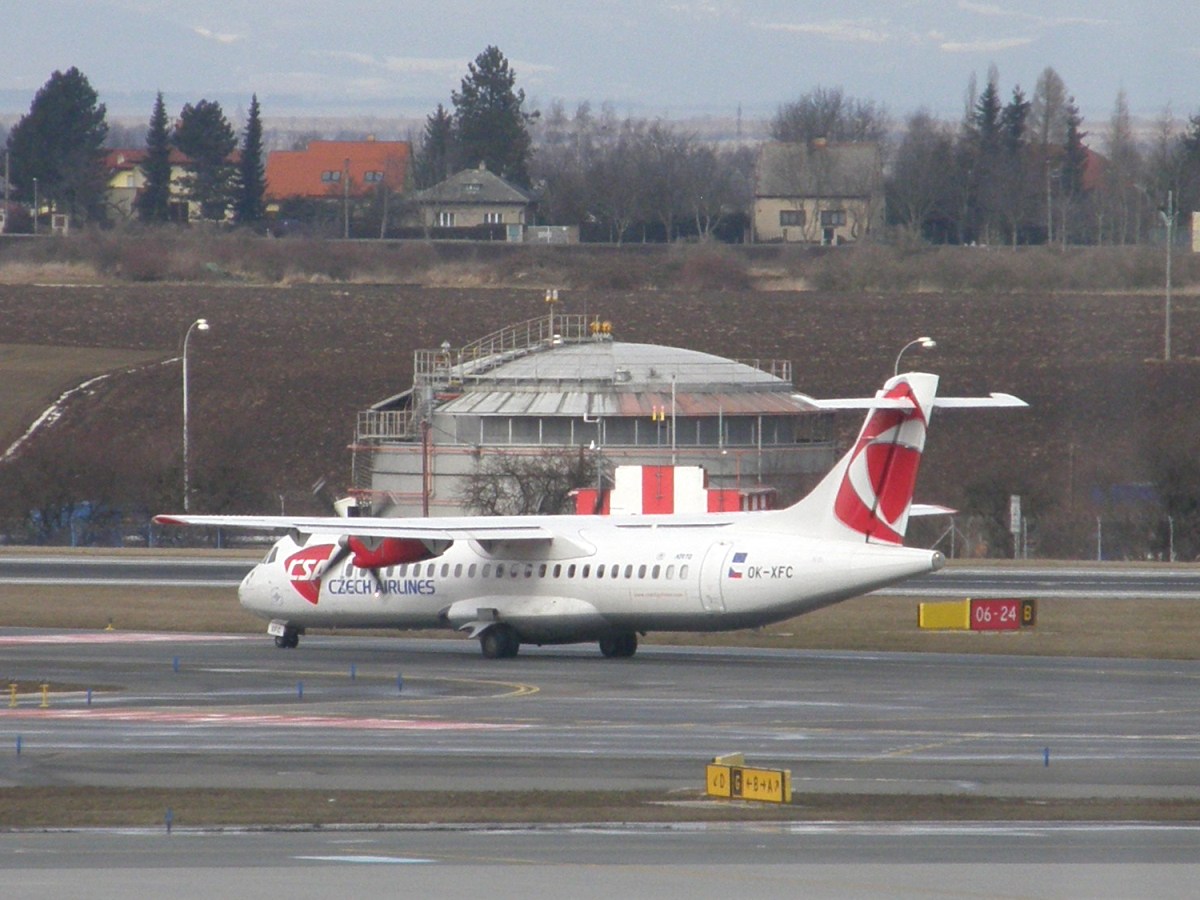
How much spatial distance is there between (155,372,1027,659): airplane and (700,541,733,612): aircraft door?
1.1 inches

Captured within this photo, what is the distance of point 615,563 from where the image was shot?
4072cm

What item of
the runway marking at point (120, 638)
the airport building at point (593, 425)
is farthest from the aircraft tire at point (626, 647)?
the airport building at point (593, 425)

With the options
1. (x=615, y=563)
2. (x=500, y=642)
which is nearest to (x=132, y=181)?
(x=500, y=642)

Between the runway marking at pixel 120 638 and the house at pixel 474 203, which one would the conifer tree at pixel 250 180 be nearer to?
the house at pixel 474 203

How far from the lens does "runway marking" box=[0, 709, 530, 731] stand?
97.8ft

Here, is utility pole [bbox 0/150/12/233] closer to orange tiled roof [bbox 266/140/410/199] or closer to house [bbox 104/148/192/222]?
house [bbox 104/148/192/222]

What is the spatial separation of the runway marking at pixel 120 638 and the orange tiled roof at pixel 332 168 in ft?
398

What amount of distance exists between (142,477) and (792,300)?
159ft

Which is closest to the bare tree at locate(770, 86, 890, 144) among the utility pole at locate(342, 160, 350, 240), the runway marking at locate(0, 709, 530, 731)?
the utility pole at locate(342, 160, 350, 240)

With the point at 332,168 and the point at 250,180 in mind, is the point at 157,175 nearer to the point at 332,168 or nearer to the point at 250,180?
the point at 250,180

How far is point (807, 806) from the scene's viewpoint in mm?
22172

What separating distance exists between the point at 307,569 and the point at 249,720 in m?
14.2

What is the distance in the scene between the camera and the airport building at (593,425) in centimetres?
7100

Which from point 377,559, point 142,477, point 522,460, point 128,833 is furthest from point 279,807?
point 142,477
